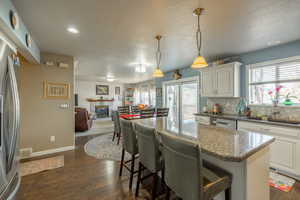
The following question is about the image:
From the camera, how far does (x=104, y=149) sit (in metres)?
3.57

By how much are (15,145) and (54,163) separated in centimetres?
214

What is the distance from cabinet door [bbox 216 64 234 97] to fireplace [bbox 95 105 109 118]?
25.4 ft

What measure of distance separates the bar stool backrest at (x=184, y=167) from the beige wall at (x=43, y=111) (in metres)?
3.37

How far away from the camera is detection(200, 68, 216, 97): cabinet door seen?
382cm

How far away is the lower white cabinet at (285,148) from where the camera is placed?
2.24 m

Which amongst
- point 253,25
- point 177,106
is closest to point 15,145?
point 253,25

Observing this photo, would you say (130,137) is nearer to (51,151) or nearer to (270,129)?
(270,129)

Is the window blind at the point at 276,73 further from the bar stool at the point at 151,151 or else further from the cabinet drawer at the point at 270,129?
the bar stool at the point at 151,151

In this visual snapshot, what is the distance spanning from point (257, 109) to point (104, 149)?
13.0 ft

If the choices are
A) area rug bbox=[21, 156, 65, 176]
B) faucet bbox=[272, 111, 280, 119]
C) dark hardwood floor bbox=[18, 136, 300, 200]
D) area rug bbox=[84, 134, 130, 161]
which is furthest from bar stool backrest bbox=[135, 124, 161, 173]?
faucet bbox=[272, 111, 280, 119]

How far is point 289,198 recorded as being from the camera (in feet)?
6.14

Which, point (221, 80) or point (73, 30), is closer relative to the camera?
point (73, 30)

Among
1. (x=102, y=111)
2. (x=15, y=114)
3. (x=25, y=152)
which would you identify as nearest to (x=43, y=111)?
(x=25, y=152)

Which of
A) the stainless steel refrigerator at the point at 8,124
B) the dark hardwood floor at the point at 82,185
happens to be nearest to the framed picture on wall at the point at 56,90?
the dark hardwood floor at the point at 82,185
